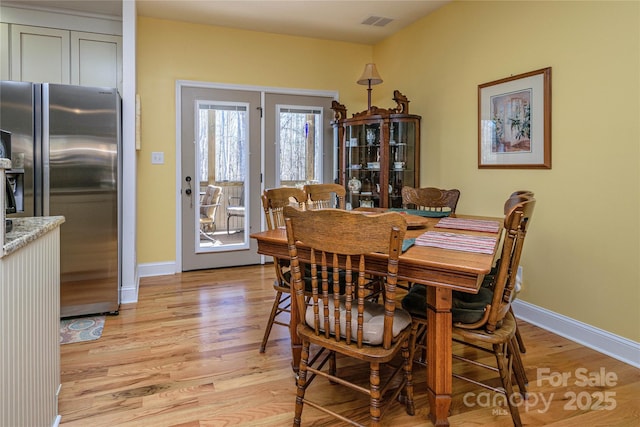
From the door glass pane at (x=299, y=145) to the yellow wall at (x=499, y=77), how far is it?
0.35 m

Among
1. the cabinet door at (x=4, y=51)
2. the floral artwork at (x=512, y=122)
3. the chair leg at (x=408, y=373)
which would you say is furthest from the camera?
the cabinet door at (x=4, y=51)

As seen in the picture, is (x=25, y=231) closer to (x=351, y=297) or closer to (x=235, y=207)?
(x=351, y=297)

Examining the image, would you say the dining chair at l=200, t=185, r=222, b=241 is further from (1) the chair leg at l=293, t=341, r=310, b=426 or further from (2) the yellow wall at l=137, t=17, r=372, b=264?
(1) the chair leg at l=293, t=341, r=310, b=426

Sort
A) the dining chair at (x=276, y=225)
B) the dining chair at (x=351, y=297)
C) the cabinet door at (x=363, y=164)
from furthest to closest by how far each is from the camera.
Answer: the cabinet door at (x=363, y=164) < the dining chair at (x=276, y=225) < the dining chair at (x=351, y=297)

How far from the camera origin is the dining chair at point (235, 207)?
455 centimetres

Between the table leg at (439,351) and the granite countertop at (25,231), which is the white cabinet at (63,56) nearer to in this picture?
the granite countertop at (25,231)

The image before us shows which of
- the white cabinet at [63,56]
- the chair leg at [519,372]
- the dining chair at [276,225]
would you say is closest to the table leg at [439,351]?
the chair leg at [519,372]

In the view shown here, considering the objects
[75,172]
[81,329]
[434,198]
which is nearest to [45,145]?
[75,172]

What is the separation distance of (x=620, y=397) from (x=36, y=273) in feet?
8.53

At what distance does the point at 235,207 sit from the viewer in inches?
180

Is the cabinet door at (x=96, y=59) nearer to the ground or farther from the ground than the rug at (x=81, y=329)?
farther from the ground

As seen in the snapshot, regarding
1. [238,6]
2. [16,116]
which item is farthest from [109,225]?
[238,6]

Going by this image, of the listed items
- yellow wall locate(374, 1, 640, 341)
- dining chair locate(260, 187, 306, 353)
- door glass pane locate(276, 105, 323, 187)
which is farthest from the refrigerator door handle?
yellow wall locate(374, 1, 640, 341)

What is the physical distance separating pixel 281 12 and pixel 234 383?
338 centimetres
